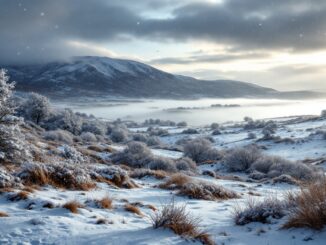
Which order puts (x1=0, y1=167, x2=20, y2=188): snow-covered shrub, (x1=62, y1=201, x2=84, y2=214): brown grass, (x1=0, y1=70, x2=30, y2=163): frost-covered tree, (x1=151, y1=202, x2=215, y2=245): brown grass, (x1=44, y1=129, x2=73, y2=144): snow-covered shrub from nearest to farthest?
(x1=151, y1=202, x2=215, y2=245): brown grass
(x1=62, y1=201, x2=84, y2=214): brown grass
(x1=0, y1=167, x2=20, y2=188): snow-covered shrub
(x1=0, y1=70, x2=30, y2=163): frost-covered tree
(x1=44, y1=129, x2=73, y2=144): snow-covered shrub

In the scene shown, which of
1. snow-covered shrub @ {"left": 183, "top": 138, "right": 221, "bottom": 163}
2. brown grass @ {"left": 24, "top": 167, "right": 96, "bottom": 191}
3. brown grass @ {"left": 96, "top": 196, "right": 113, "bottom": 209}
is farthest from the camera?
snow-covered shrub @ {"left": 183, "top": 138, "right": 221, "bottom": 163}

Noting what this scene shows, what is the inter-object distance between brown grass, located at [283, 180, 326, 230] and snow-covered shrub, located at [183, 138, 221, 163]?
47.0 m

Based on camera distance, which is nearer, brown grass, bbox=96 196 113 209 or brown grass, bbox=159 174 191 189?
brown grass, bbox=96 196 113 209

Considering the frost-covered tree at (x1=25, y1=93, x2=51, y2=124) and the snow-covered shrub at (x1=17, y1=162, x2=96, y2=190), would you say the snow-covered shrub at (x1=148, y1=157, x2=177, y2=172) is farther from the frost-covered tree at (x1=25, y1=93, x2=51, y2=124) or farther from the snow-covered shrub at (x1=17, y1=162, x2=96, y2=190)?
the frost-covered tree at (x1=25, y1=93, x2=51, y2=124)

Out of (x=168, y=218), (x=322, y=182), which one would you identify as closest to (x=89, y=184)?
(x=168, y=218)

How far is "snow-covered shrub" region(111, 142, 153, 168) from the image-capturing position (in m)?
37.3

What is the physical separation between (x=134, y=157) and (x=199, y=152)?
63.8 feet

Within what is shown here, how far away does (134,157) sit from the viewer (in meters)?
38.7

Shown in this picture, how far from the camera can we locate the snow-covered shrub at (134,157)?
37.3 m

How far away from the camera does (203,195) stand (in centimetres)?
1311

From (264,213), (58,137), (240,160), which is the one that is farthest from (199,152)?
(264,213)

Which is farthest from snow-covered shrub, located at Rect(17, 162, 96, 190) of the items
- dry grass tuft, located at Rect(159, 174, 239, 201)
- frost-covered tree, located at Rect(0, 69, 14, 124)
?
dry grass tuft, located at Rect(159, 174, 239, 201)

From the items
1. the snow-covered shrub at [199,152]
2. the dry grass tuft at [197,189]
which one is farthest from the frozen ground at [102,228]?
the snow-covered shrub at [199,152]

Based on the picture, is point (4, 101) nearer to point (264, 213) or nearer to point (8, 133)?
point (8, 133)
